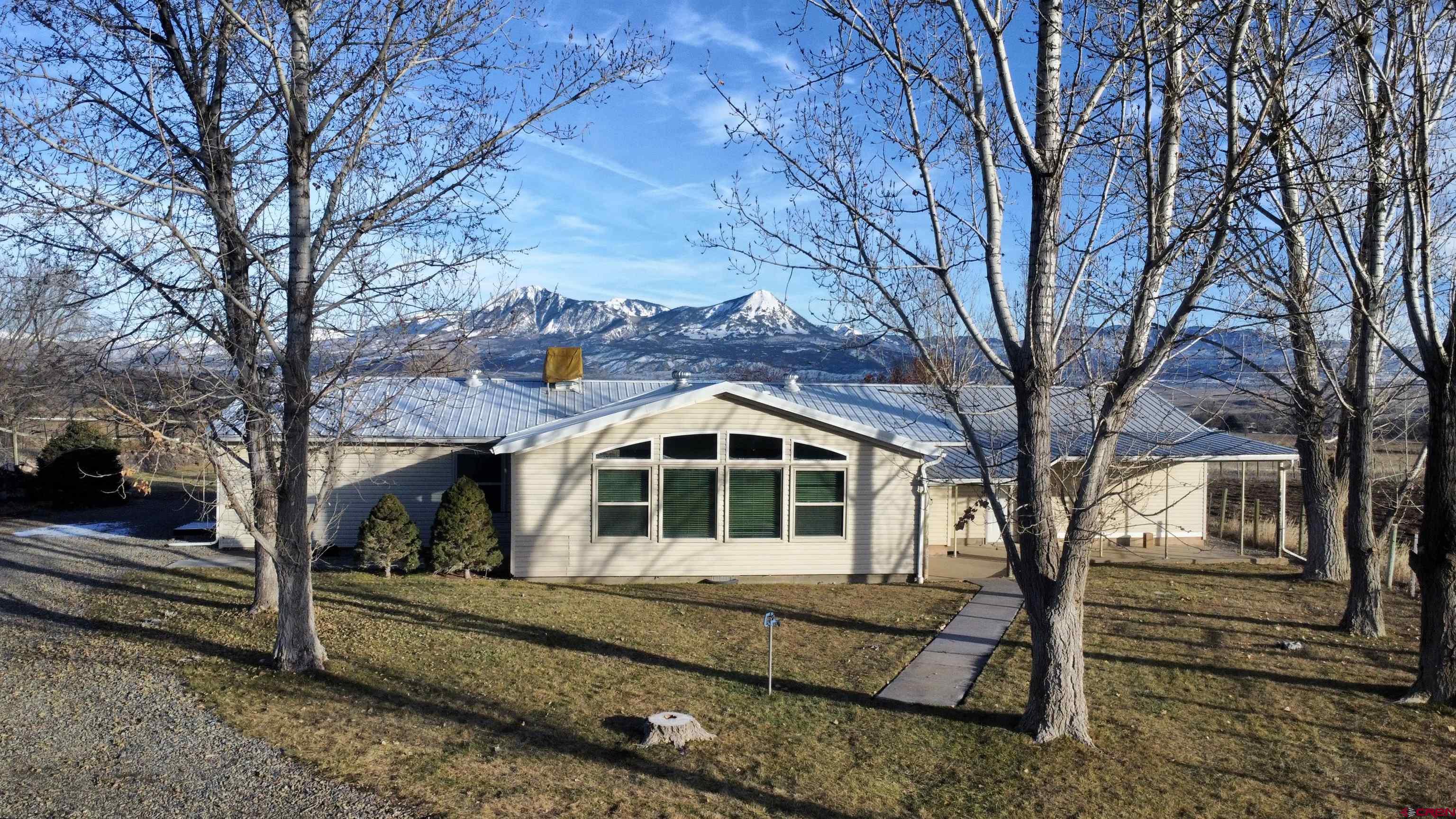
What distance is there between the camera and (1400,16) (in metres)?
8.81

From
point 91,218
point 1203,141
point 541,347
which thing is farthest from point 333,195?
point 541,347

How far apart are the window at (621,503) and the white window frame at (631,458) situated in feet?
0.49

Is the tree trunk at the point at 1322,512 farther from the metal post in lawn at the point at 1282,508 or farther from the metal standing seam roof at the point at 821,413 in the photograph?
the metal post in lawn at the point at 1282,508

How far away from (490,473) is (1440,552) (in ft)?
45.1

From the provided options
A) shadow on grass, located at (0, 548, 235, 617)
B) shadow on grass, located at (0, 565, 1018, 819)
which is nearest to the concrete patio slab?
shadow on grass, located at (0, 548, 235, 617)

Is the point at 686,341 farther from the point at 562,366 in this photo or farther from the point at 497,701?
the point at 497,701

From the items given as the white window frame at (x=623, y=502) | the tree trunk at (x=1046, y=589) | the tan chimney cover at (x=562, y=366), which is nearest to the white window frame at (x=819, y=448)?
the white window frame at (x=623, y=502)

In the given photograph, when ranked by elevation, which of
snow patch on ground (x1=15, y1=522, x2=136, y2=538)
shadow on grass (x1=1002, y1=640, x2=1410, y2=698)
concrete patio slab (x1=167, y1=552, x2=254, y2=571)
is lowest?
shadow on grass (x1=1002, y1=640, x2=1410, y2=698)

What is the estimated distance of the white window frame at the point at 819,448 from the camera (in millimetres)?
14789

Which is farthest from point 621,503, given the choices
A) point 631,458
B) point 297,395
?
point 297,395

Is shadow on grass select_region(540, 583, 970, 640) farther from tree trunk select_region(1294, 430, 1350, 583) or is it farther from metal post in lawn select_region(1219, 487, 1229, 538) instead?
metal post in lawn select_region(1219, 487, 1229, 538)

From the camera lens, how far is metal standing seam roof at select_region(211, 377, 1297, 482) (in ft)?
50.6

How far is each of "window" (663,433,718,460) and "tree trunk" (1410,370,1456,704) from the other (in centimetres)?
914

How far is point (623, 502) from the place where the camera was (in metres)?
14.5
